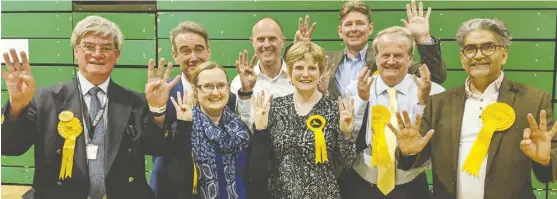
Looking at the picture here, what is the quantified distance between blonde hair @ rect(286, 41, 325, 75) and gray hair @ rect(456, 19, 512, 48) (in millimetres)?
673

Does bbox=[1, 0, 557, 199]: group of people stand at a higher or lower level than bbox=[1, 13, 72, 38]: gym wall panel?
lower

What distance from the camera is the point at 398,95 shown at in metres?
2.49

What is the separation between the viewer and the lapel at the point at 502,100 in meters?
2.37

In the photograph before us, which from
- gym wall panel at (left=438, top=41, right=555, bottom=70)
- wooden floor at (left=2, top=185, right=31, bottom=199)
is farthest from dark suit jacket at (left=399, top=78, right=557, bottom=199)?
wooden floor at (left=2, top=185, right=31, bottom=199)

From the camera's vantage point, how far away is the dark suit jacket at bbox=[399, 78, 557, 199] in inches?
93.2

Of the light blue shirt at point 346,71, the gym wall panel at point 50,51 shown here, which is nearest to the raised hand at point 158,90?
the gym wall panel at point 50,51

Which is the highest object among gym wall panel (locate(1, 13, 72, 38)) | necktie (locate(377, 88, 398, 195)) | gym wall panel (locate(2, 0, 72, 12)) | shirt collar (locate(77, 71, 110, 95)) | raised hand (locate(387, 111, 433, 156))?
gym wall panel (locate(2, 0, 72, 12))

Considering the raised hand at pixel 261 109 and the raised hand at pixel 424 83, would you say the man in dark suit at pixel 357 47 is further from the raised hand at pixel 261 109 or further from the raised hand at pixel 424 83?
the raised hand at pixel 261 109

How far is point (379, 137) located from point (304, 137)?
0.39 meters

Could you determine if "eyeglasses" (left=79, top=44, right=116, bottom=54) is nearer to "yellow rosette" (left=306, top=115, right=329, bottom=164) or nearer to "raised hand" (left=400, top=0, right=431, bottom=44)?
"yellow rosette" (left=306, top=115, right=329, bottom=164)

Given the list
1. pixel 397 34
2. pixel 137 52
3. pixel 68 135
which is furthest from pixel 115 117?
pixel 397 34

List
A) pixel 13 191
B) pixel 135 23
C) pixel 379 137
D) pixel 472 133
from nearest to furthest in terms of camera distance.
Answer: pixel 472 133
pixel 379 137
pixel 135 23
pixel 13 191

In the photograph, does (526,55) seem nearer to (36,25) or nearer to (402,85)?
(402,85)

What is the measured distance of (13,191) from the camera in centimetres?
284
